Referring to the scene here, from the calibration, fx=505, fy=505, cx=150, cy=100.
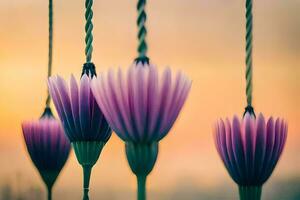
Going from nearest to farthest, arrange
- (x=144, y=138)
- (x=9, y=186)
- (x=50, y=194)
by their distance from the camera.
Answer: (x=144, y=138) → (x=50, y=194) → (x=9, y=186)

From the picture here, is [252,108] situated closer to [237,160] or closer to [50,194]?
[237,160]

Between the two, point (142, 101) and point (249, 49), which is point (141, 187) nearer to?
point (142, 101)

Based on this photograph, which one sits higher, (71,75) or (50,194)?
(71,75)

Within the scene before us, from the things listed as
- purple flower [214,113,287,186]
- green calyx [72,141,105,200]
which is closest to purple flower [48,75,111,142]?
green calyx [72,141,105,200]

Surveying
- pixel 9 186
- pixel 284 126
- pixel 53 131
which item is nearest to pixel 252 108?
pixel 284 126

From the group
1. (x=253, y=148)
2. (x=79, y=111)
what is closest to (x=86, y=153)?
(x=79, y=111)

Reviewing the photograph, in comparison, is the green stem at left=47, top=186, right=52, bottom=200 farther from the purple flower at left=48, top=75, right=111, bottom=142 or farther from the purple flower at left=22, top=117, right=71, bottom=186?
the purple flower at left=48, top=75, right=111, bottom=142
